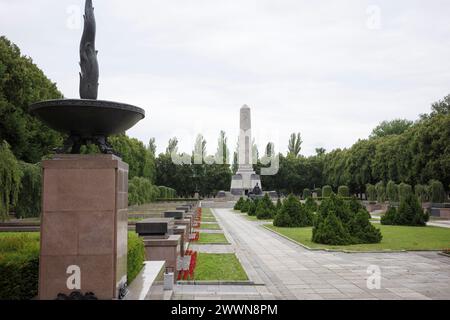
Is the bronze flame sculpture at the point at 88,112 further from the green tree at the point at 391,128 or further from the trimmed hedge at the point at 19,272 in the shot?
the green tree at the point at 391,128

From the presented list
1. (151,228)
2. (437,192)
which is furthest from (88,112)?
(437,192)

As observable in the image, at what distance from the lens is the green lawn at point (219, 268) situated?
1094cm

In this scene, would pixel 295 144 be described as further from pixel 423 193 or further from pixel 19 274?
pixel 19 274

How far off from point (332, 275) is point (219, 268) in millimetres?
3027

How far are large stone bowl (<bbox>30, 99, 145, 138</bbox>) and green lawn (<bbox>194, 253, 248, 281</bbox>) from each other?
5.65 meters

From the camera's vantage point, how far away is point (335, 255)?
49.9ft

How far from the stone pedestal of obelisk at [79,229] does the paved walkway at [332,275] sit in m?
3.46

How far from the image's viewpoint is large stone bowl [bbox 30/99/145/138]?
18.6ft

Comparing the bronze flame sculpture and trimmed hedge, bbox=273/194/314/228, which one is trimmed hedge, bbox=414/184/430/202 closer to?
trimmed hedge, bbox=273/194/314/228

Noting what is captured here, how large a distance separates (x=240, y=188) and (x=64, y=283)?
220 ft

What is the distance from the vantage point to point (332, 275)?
11414 millimetres

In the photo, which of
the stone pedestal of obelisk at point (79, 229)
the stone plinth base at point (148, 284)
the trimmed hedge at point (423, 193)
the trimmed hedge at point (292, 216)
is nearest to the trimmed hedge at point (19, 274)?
the stone pedestal of obelisk at point (79, 229)
